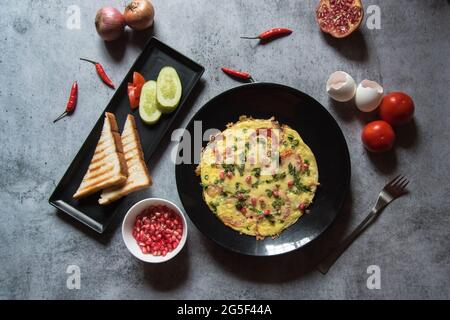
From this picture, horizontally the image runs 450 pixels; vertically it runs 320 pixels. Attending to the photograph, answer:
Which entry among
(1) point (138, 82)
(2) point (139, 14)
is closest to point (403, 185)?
(1) point (138, 82)

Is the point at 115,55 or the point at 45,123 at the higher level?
the point at 115,55

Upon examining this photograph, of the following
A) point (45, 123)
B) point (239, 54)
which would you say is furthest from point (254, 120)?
point (45, 123)

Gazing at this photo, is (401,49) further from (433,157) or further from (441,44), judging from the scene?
(433,157)

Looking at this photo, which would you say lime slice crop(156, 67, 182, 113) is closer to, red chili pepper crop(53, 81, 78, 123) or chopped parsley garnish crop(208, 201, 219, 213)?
red chili pepper crop(53, 81, 78, 123)

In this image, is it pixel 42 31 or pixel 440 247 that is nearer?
pixel 440 247

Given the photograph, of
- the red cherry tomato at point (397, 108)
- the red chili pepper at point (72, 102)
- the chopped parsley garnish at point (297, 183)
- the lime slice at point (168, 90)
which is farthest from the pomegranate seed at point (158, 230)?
the red cherry tomato at point (397, 108)

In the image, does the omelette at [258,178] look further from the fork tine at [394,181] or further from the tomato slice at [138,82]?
the tomato slice at [138,82]
